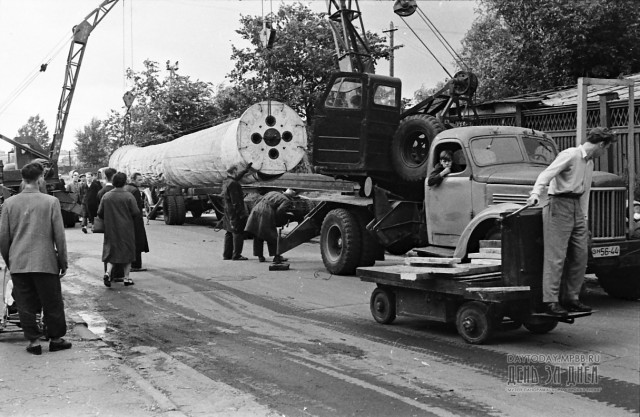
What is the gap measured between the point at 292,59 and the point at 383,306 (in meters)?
24.1

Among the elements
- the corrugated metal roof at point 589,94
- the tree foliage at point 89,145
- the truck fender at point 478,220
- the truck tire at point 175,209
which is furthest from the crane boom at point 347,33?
the tree foliage at point 89,145

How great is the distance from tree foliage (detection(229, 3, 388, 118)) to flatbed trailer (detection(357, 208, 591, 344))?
2336 cm

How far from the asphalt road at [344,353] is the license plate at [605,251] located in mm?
733

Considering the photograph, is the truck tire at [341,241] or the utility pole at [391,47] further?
the utility pole at [391,47]

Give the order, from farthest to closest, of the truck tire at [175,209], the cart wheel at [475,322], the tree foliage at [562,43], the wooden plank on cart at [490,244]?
the truck tire at [175,209] < the tree foliage at [562,43] < the wooden plank on cart at [490,244] < the cart wheel at [475,322]

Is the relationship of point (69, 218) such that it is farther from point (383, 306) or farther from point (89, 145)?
point (89, 145)

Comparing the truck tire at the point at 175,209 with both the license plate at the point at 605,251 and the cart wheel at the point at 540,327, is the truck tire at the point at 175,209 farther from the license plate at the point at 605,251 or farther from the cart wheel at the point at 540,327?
the cart wheel at the point at 540,327

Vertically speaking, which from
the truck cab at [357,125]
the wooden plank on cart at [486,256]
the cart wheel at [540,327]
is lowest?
the cart wheel at [540,327]

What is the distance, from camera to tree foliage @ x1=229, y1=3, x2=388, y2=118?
1249 inches

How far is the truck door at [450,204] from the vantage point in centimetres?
1015

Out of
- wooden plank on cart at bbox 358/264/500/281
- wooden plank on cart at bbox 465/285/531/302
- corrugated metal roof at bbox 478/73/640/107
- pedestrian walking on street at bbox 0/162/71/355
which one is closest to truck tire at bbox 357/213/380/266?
wooden plank on cart at bbox 358/264/500/281

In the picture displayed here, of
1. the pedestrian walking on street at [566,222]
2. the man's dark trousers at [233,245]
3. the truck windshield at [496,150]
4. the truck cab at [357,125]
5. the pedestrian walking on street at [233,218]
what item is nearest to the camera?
the pedestrian walking on street at [566,222]

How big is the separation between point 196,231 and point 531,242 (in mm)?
17455

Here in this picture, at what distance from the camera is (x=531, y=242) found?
302 inches
